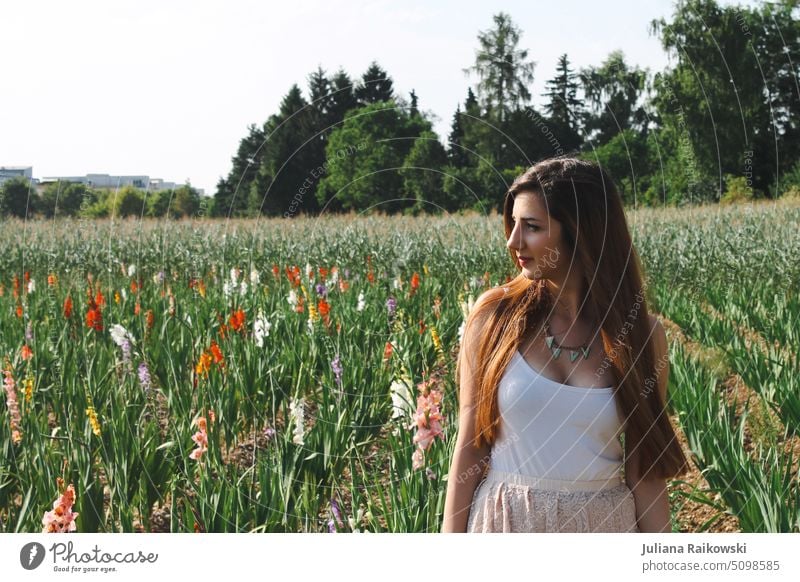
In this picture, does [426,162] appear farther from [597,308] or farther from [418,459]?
[597,308]

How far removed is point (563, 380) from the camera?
1.87 m

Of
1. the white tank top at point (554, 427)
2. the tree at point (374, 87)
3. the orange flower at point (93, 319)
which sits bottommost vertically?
the orange flower at point (93, 319)

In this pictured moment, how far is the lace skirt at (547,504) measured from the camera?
1.91m

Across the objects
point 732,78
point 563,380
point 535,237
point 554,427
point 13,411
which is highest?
point 732,78

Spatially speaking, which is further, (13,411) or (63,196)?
(63,196)

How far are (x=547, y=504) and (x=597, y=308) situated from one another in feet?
1.60

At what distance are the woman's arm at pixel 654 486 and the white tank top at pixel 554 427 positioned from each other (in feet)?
0.30

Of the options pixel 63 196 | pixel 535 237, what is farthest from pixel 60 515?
pixel 63 196

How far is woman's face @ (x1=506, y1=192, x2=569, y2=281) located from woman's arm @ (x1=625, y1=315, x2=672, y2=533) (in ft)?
1.05

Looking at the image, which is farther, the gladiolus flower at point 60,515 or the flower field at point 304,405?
the flower field at point 304,405

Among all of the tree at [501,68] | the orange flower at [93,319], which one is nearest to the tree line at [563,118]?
the tree at [501,68]

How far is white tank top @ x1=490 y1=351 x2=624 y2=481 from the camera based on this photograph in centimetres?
182

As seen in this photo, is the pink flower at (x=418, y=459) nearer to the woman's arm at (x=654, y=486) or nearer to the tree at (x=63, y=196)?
the woman's arm at (x=654, y=486)

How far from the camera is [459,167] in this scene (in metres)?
4.15
